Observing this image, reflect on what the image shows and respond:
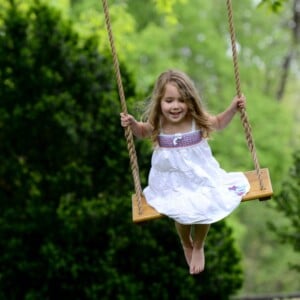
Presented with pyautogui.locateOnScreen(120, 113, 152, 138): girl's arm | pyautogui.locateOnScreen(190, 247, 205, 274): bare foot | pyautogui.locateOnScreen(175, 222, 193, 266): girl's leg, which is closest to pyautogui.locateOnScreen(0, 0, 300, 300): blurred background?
pyautogui.locateOnScreen(120, 113, 152, 138): girl's arm

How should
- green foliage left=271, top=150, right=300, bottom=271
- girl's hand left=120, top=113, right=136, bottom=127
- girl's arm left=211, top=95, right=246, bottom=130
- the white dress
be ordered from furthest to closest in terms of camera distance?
green foliage left=271, top=150, right=300, bottom=271 → girl's hand left=120, top=113, right=136, bottom=127 → girl's arm left=211, top=95, right=246, bottom=130 → the white dress

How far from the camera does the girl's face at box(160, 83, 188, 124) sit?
14.0 ft

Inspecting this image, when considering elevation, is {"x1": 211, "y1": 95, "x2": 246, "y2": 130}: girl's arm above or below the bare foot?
above

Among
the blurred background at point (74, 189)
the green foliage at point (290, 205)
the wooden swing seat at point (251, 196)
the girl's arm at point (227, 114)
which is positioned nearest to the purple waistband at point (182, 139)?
the girl's arm at point (227, 114)

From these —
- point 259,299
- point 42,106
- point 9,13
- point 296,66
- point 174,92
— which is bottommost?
point 259,299

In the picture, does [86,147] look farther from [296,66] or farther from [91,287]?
[296,66]

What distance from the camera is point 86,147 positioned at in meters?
7.30

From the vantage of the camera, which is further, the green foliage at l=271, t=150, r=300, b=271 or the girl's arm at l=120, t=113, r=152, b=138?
the green foliage at l=271, t=150, r=300, b=271

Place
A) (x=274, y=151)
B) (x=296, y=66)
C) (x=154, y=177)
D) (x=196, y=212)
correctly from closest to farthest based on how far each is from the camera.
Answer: (x=196, y=212) → (x=154, y=177) → (x=274, y=151) → (x=296, y=66)

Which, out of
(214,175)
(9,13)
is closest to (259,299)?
(9,13)

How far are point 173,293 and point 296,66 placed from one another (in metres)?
17.2

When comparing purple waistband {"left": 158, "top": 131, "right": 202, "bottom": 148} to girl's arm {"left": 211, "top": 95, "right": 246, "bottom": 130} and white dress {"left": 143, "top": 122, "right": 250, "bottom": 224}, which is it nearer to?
white dress {"left": 143, "top": 122, "right": 250, "bottom": 224}

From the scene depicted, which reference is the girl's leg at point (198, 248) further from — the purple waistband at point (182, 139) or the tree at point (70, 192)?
the tree at point (70, 192)

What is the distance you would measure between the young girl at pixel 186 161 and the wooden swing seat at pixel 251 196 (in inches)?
1.4
